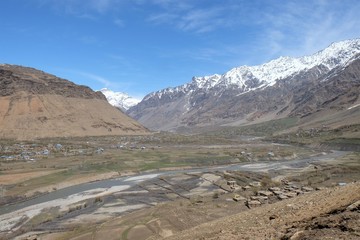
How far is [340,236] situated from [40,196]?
6040 centimetres

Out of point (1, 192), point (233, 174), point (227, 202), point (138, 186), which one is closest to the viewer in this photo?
point (227, 202)

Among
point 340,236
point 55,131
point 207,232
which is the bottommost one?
point 207,232

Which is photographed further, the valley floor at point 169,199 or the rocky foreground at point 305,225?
the valley floor at point 169,199

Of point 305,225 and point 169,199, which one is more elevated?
point 305,225

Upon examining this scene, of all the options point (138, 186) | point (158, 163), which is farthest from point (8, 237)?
point (158, 163)

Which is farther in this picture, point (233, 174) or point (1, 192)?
point (233, 174)

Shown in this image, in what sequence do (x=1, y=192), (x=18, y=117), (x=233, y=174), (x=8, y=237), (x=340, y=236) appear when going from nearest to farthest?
1. (x=340, y=236)
2. (x=8, y=237)
3. (x=1, y=192)
4. (x=233, y=174)
5. (x=18, y=117)

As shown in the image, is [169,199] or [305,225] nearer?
[305,225]

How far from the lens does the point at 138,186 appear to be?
7125cm

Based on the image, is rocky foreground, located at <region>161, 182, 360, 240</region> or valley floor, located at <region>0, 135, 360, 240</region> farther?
valley floor, located at <region>0, 135, 360, 240</region>

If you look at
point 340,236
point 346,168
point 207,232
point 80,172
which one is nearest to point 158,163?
point 80,172

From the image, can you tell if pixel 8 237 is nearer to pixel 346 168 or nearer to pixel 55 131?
pixel 346 168

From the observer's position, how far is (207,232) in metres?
24.6

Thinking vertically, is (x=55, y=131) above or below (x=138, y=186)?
above
